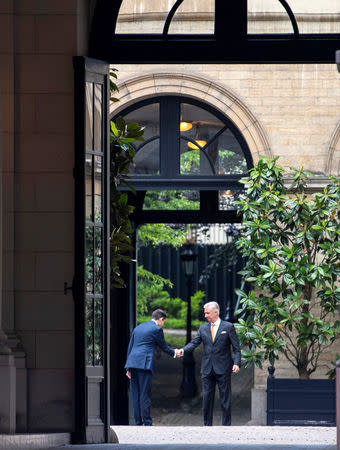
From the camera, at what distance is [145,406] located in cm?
1360

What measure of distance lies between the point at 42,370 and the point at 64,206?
1310mm

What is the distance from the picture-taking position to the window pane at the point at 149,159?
15656mm

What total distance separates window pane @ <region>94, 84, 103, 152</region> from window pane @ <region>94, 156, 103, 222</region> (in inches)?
4.2

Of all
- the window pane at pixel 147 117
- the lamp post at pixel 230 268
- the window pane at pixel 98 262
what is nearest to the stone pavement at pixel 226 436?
the window pane at pixel 98 262

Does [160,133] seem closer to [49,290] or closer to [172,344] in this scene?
[49,290]

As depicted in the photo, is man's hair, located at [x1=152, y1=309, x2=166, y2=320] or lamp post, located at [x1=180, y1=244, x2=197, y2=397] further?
lamp post, located at [x1=180, y1=244, x2=197, y2=397]

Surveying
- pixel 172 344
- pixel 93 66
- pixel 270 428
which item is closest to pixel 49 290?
pixel 93 66

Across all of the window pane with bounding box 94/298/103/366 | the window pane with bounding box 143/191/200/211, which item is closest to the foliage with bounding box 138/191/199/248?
the window pane with bounding box 143/191/200/211

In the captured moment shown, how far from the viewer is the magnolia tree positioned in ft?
47.6

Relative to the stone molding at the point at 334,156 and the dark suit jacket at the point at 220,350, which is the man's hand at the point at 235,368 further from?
the stone molding at the point at 334,156

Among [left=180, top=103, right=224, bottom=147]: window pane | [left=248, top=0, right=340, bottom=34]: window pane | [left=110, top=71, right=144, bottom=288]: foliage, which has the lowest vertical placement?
[left=110, top=71, right=144, bottom=288]: foliage

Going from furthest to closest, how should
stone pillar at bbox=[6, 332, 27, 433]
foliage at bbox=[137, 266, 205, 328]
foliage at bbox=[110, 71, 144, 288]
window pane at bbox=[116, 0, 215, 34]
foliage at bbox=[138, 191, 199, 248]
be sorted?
foliage at bbox=[137, 266, 205, 328] → foliage at bbox=[138, 191, 199, 248] → foliage at bbox=[110, 71, 144, 288] → window pane at bbox=[116, 0, 215, 34] → stone pillar at bbox=[6, 332, 27, 433]

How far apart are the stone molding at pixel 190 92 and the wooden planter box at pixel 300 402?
331 centimetres

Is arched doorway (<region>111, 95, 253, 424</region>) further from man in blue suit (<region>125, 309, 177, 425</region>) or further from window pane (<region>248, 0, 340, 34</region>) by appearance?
window pane (<region>248, 0, 340, 34</region>)
